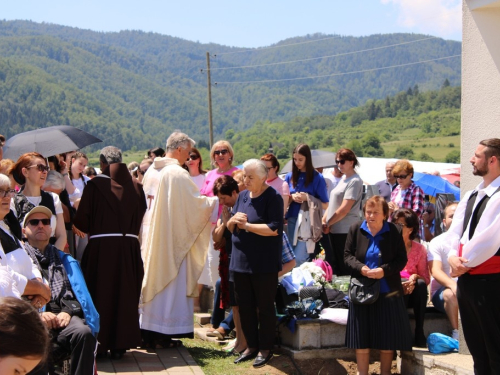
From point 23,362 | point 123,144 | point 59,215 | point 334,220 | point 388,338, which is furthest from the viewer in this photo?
point 123,144

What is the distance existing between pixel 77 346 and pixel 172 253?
7.36 ft

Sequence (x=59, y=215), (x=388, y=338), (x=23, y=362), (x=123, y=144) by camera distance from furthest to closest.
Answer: (x=123, y=144), (x=59, y=215), (x=388, y=338), (x=23, y=362)

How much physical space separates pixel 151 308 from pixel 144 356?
53 cm

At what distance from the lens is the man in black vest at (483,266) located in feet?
18.2

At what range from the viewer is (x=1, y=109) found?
139 m

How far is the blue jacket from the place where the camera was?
6039 millimetres

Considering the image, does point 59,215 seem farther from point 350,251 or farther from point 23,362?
point 23,362

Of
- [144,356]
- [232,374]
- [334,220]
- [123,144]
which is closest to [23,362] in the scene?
[232,374]

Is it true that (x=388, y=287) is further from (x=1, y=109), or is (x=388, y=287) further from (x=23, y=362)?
(x=1, y=109)

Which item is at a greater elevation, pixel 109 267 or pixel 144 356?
pixel 109 267

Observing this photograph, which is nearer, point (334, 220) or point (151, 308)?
point (151, 308)

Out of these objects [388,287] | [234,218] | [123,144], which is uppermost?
[234,218]

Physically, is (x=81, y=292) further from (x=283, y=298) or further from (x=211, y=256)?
(x=211, y=256)

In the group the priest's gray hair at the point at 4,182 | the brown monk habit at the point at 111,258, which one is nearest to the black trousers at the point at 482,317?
the brown monk habit at the point at 111,258
